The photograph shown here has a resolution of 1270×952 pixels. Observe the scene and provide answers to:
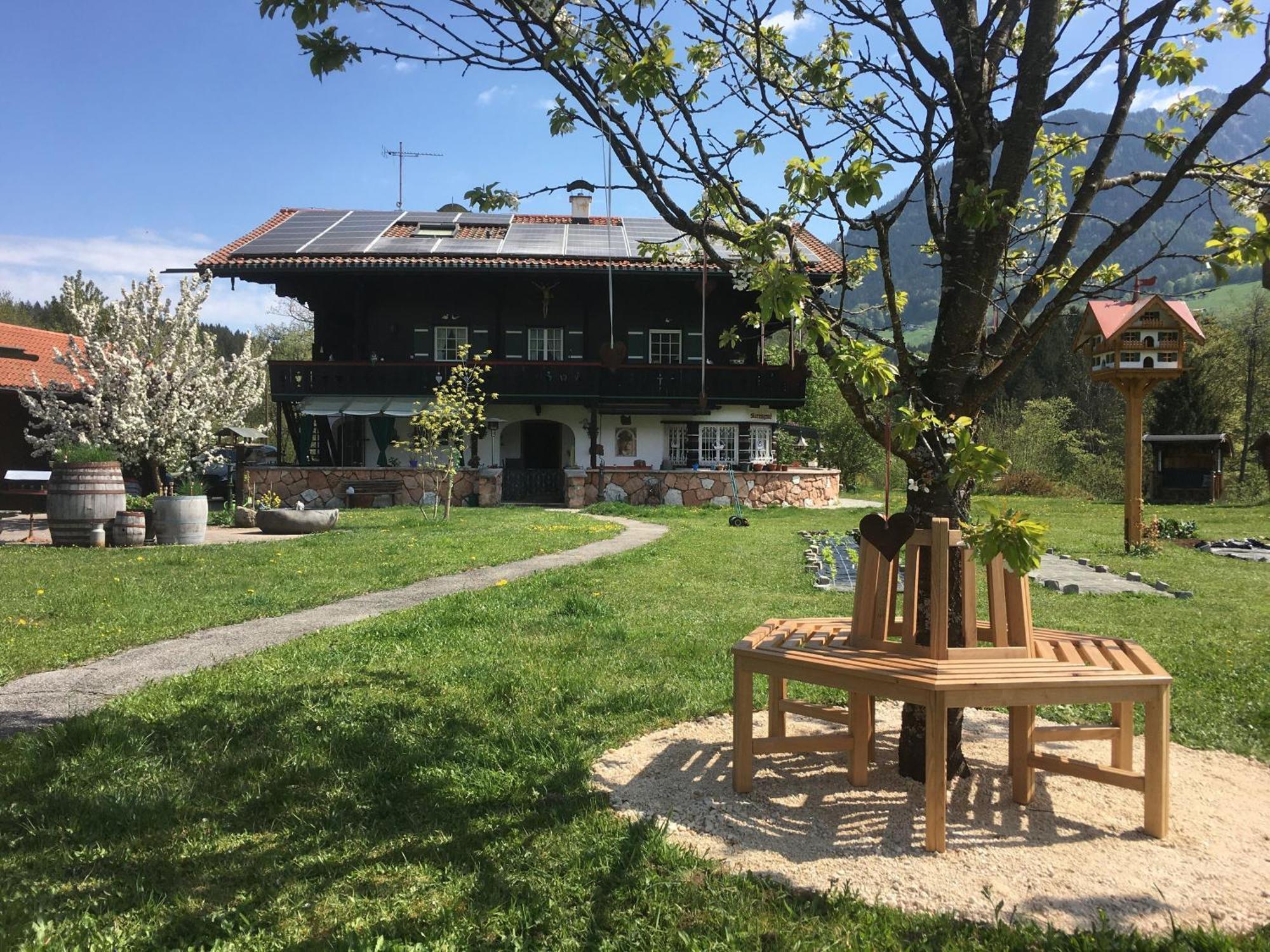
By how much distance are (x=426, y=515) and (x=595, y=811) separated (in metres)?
14.7

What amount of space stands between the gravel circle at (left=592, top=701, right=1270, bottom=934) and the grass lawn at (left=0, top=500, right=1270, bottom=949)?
14 cm

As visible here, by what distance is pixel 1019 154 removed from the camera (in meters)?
3.48

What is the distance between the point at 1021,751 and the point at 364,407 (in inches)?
840

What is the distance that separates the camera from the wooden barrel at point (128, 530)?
12.2 meters

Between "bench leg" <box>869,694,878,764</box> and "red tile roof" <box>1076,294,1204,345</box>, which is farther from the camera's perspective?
"red tile roof" <box>1076,294,1204,345</box>

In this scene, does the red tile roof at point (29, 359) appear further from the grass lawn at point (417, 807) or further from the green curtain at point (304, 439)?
the grass lawn at point (417, 807)

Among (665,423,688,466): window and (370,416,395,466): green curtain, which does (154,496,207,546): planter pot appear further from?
(665,423,688,466): window

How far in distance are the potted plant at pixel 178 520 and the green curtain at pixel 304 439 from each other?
1069 centimetres

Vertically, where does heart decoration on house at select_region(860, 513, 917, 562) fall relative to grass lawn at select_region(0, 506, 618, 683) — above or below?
above

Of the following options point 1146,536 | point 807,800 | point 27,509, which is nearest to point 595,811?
point 807,800

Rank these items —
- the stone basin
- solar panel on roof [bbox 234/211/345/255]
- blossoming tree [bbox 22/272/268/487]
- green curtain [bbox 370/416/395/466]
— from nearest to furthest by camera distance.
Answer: the stone basin → blossoming tree [bbox 22/272/268/487] → green curtain [bbox 370/416/395/466] → solar panel on roof [bbox 234/211/345/255]

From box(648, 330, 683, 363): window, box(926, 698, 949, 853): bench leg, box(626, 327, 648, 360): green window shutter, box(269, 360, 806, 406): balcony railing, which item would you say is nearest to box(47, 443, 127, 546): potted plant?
box(269, 360, 806, 406): balcony railing

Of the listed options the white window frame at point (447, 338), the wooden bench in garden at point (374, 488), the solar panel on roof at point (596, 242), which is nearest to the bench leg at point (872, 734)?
the wooden bench in garden at point (374, 488)

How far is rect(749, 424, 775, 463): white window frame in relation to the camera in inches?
963
